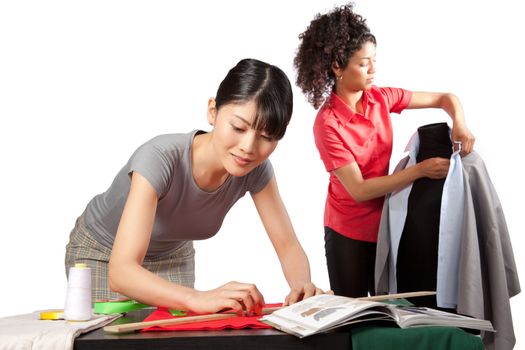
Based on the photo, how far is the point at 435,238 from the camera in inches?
93.9

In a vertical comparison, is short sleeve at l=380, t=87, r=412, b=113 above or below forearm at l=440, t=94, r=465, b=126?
above

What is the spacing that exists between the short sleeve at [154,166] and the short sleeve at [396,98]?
1144 mm

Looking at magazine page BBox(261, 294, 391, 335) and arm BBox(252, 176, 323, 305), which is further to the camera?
arm BBox(252, 176, 323, 305)

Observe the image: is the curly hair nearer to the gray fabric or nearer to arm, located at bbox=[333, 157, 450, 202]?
arm, located at bbox=[333, 157, 450, 202]

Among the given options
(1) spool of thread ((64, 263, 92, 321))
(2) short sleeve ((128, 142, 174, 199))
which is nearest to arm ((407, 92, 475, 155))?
(2) short sleeve ((128, 142, 174, 199))

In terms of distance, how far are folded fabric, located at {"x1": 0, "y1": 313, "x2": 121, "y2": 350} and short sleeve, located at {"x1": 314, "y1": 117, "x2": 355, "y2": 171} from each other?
4.20 ft

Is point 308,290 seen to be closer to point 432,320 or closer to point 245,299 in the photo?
point 245,299

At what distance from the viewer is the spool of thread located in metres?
1.55

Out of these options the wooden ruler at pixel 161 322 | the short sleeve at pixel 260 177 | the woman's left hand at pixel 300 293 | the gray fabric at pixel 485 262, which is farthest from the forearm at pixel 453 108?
the wooden ruler at pixel 161 322

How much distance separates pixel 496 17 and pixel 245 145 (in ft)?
7.96

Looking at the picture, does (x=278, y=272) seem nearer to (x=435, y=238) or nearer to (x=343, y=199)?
(x=343, y=199)

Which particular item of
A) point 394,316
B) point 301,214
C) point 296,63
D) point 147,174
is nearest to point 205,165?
point 147,174

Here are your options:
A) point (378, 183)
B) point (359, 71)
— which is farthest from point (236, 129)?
point (359, 71)

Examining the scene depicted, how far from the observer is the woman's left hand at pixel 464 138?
243 centimetres
